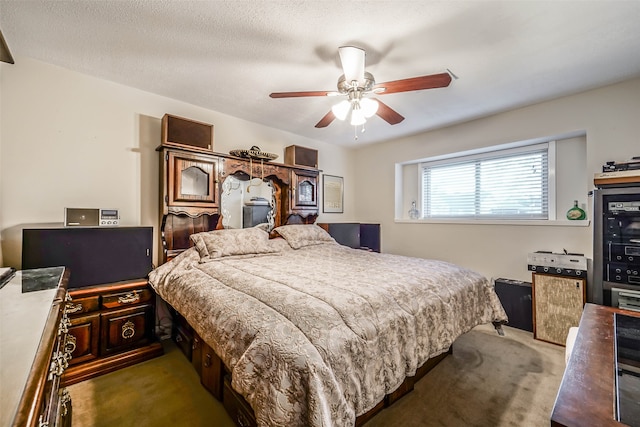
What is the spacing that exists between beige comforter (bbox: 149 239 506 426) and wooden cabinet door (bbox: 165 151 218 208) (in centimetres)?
72

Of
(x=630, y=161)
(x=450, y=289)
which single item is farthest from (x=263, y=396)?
(x=630, y=161)

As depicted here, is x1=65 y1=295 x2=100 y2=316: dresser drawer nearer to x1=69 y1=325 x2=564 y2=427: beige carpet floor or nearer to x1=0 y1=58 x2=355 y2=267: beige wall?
x1=69 y1=325 x2=564 y2=427: beige carpet floor

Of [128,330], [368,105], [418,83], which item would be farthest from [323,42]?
[128,330]

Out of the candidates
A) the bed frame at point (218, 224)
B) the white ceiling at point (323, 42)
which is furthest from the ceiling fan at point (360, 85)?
the bed frame at point (218, 224)

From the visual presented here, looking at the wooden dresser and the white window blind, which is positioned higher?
the white window blind

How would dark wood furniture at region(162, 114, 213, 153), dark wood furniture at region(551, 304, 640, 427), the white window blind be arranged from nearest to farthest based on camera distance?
dark wood furniture at region(551, 304, 640, 427), dark wood furniture at region(162, 114, 213, 153), the white window blind

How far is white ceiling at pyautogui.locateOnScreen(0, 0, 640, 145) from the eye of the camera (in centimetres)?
159

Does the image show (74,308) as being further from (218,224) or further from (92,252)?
(218,224)

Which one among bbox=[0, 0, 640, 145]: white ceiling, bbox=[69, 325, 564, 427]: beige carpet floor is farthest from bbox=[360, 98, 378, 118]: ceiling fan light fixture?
→ bbox=[69, 325, 564, 427]: beige carpet floor

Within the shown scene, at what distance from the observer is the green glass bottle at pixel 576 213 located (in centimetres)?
275

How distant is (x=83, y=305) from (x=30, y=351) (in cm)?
164

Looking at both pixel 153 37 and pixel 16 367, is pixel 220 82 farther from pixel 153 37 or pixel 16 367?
pixel 16 367

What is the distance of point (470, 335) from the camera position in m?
2.77

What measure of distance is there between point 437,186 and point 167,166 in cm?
369
